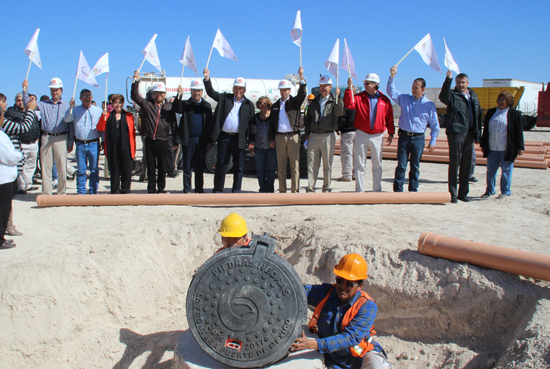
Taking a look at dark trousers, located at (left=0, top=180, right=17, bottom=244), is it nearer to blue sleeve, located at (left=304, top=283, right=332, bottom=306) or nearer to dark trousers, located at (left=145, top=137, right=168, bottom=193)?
dark trousers, located at (left=145, top=137, right=168, bottom=193)

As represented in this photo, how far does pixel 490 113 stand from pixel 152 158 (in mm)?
6360

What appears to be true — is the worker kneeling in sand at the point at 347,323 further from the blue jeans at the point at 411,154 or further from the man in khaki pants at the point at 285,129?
the blue jeans at the point at 411,154

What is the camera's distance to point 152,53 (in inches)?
313

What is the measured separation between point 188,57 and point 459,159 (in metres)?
5.20

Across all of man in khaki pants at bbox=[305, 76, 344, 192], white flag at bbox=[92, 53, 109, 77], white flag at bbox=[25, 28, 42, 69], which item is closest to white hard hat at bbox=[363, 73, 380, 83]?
man in khaki pants at bbox=[305, 76, 344, 192]

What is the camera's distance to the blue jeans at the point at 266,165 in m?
8.08

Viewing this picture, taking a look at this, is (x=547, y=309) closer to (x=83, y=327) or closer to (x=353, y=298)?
(x=353, y=298)

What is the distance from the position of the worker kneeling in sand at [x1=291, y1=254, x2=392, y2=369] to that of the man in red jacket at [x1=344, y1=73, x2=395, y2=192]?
13.8ft

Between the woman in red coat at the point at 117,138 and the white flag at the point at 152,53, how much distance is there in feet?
2.97

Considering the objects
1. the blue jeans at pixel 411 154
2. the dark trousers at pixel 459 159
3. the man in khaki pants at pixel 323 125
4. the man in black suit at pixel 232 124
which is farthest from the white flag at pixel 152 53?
the dark trousers at pixel 459 159

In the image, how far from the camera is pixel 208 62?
25.3 feet

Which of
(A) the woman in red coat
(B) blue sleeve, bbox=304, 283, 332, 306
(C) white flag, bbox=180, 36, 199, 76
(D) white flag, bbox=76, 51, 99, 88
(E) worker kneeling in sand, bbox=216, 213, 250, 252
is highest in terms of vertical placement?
(C) white flag, bbox=180, 36, 199, 76

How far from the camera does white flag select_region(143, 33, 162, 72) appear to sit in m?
7.85

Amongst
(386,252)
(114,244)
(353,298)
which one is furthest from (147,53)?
(353,298)
